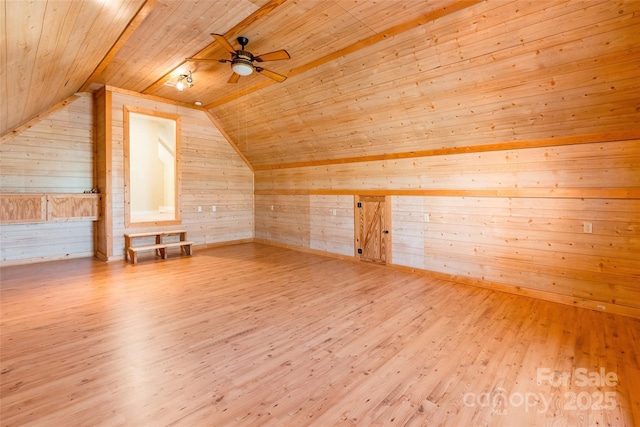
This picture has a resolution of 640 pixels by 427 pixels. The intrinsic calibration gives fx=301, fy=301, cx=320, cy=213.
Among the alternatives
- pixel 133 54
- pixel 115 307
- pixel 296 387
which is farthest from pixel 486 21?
pixel 115 307

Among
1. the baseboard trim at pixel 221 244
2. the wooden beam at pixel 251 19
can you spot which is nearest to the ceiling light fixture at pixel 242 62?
A: the wooden beam at pixel 251 19

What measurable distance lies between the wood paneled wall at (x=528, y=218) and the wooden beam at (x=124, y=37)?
13.4ft

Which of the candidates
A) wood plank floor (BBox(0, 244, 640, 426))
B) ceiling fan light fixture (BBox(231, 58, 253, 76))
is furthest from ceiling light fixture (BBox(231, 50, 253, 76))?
wood plank floor (BBox(0, 244, 640, 426))

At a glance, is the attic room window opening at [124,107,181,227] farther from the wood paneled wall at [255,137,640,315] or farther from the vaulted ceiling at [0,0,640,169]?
the wood paneled wall at [255,137,640,315]

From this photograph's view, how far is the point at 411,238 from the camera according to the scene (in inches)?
211

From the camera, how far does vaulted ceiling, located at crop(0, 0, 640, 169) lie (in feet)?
9.29

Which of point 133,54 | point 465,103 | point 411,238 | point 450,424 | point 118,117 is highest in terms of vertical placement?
point 133,54

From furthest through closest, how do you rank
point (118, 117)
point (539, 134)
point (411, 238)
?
point (118, 117)
point (411, 238)
point (539, 134)

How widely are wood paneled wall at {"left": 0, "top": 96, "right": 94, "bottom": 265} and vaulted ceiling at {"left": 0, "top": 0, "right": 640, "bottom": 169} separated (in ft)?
1.83

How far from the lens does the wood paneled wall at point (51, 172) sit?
548 centimetres

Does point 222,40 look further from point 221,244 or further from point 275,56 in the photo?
point 221,244

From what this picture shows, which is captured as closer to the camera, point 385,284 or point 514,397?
point 514,397

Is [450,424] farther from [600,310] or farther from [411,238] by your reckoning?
[411,238]

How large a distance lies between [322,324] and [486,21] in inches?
140
